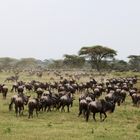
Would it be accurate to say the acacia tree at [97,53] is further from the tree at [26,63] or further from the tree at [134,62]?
the tree at [26,63]

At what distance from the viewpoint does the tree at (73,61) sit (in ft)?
329

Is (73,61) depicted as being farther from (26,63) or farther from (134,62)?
(26,63)

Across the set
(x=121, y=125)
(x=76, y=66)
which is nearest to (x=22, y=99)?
(x=121, y=125)

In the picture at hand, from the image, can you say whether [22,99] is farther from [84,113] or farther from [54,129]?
[54,129]

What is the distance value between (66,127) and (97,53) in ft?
214

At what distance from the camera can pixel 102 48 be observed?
8419cm

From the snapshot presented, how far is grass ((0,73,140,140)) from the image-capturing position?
17469 millimetres

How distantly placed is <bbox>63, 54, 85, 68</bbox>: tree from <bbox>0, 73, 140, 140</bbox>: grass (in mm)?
73409

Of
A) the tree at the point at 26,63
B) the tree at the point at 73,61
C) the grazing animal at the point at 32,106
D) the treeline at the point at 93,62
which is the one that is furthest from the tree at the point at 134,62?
the grazing animal at the point at 32,106

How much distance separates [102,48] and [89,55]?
3.32 metres

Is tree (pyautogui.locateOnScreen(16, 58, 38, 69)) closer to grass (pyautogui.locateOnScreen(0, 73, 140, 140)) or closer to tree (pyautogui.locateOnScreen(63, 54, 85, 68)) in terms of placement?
tree (pyautogui.locateOnScreen(63, 54, 85, 68))

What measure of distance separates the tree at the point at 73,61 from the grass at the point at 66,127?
7341cm

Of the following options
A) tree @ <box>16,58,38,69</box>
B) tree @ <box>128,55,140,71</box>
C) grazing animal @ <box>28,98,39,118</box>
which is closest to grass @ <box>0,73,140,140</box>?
grazing animal @ <box>28,98,39,118</box>

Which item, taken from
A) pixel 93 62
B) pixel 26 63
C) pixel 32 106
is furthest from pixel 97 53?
pixel 32 106
